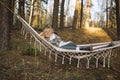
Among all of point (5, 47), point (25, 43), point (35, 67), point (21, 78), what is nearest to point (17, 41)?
point (25, 43)

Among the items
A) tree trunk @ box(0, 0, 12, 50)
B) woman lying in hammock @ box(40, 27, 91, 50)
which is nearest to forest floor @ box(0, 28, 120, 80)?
tree trunk @ box(0, 0, 12, 50)

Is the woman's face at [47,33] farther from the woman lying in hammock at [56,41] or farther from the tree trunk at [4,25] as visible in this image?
the tree trunk at [4,25]

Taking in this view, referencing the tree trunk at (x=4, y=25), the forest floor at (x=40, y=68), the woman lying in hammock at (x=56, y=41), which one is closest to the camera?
the forest floor at (x=40, y=68)

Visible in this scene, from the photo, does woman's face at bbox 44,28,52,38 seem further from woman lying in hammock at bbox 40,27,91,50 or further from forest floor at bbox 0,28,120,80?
forest floor at bbox 0,28,120,80

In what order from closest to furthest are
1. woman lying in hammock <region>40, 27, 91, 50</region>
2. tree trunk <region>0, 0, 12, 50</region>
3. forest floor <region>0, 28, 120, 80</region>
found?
forest floor <region>0, 28, 120, 80</region> → woman lying in hammock <region>40, 27, 91, 50</region> → tree trunk <region>0, 0, 12, 50</region>

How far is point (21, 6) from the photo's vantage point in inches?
475

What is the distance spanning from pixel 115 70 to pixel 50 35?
6.07 feet

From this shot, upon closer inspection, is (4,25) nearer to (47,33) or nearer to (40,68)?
(47,33)

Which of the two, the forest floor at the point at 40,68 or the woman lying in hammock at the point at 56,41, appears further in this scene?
the woman lying in hammock at the point at 56,41

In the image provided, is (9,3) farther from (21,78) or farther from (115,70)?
(115,70)

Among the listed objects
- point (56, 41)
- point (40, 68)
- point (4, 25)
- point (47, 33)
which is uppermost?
point (4, 25)

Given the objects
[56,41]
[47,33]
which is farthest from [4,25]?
[56,41]

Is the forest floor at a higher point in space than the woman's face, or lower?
lower

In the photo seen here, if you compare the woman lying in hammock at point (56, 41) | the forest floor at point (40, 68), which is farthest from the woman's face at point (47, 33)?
the forest floor at point (40, 68)
